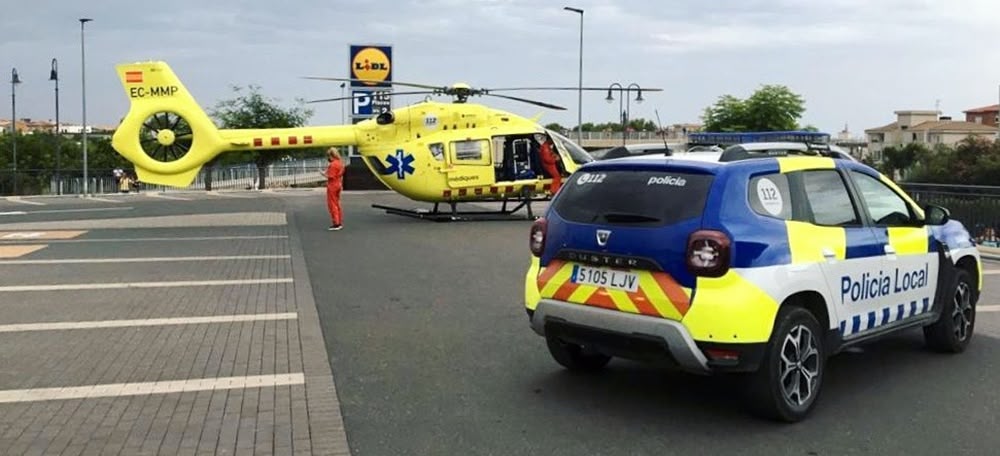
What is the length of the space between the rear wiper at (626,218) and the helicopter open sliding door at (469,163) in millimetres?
14005

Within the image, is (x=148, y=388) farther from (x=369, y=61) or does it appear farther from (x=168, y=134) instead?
(x=369, y=61)

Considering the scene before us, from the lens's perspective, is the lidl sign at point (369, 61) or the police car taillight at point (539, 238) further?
the lidl sign at point (369, 61)

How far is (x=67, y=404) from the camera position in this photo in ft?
18.4

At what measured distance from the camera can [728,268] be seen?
491cm

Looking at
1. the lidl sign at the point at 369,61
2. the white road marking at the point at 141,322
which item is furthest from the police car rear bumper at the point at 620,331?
the lidl sign at the point at 369,61

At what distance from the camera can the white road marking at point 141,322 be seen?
8.07 metres

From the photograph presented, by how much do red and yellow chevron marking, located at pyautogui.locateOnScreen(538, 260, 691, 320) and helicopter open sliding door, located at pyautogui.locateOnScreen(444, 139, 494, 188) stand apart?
13.8m

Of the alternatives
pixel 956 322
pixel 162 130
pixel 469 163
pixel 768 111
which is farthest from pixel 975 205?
pixel 768 111

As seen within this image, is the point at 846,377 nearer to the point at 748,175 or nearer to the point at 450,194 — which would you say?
the point at 748,175

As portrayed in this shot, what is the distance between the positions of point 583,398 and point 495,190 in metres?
14.0

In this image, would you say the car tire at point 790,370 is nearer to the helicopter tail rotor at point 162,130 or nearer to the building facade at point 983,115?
the helicopter tail rotor at point 162,130

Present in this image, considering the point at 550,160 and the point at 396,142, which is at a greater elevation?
the point at 396,142

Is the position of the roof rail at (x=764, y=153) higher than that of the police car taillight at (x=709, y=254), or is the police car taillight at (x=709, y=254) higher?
the roof rail at (x=764, y=153)

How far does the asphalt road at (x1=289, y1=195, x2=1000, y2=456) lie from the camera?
4906 mm
